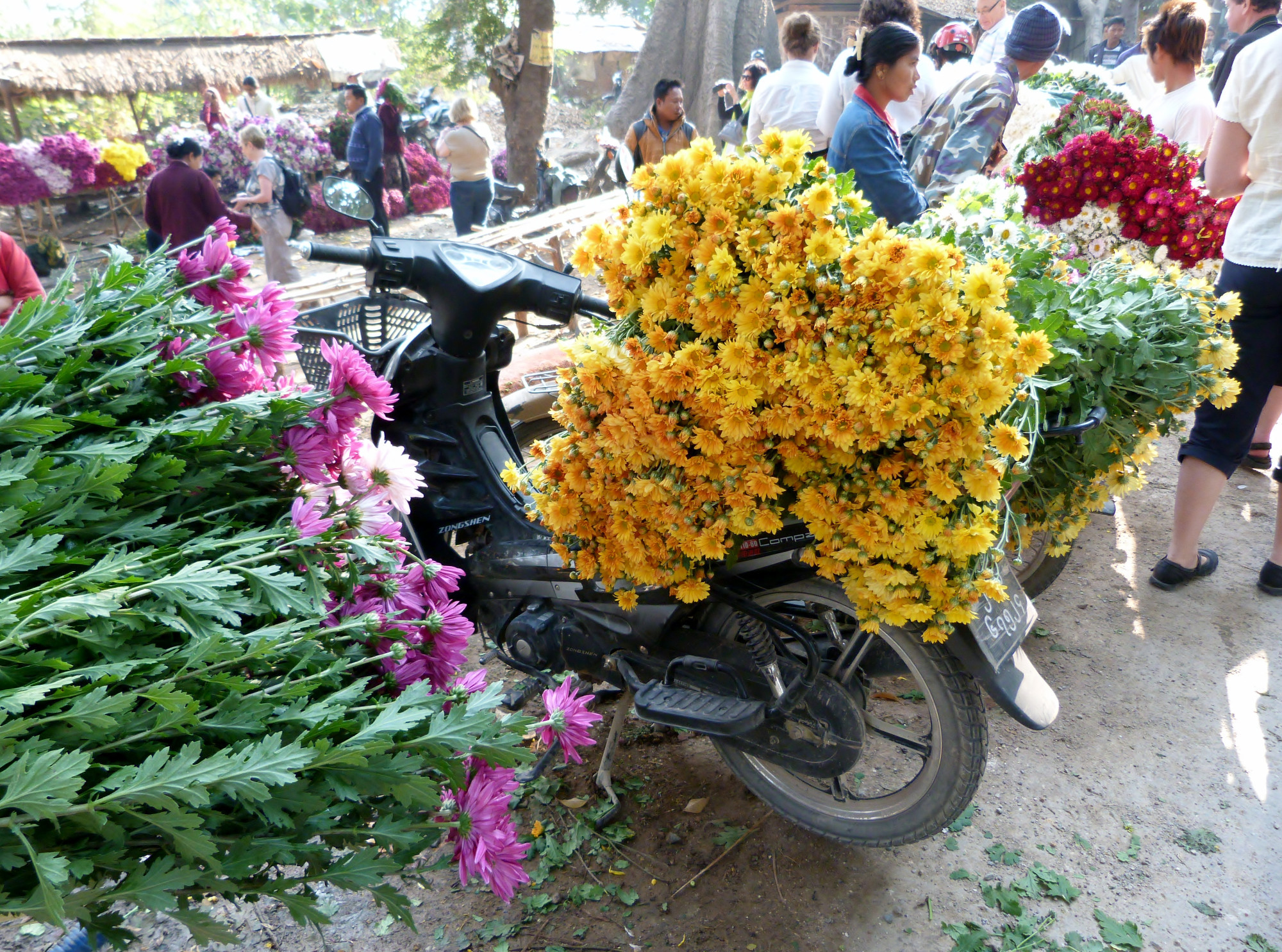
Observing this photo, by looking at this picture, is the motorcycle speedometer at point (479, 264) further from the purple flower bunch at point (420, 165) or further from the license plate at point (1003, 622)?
the purple flower bunch at point (420, 165)

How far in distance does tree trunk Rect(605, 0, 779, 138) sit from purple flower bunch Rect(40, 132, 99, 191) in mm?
8591

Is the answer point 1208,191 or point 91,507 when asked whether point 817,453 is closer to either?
point 91,507

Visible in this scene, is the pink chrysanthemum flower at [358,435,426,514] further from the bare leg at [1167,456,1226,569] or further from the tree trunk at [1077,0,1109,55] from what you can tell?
the tree trunk at [1077,0,1109,55]

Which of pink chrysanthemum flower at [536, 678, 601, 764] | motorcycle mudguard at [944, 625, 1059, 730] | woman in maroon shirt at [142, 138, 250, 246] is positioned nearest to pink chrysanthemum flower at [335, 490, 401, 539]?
pink chrysanthemum flower at [536, 678, 601, 764]

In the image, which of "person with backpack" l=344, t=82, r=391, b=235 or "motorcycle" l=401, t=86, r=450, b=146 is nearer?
"person with backpack" l=344, t=82, r=391, b=235

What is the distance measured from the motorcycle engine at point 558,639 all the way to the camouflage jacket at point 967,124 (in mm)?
2518

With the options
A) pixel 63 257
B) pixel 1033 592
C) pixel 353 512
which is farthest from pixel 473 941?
pixel 63 257

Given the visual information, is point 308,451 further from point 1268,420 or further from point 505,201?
point 505,201

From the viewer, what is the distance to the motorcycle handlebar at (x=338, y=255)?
91.5 inches

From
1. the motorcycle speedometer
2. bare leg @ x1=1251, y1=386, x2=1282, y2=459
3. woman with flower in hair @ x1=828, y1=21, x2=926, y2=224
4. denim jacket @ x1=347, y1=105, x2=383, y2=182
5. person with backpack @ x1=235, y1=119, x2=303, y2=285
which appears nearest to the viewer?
the motorcycle speedometer

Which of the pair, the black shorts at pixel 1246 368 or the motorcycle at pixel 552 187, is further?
the motorcycle at pixel 552 187

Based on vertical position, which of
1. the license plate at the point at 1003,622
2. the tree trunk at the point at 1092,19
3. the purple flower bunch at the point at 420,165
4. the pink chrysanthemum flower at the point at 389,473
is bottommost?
the purple flower bunch at the point at 420,165

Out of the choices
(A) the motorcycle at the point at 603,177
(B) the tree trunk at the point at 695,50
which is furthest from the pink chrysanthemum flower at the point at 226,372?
(B) the tree trunk at the point at 695,50

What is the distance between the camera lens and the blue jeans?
27.5ft
